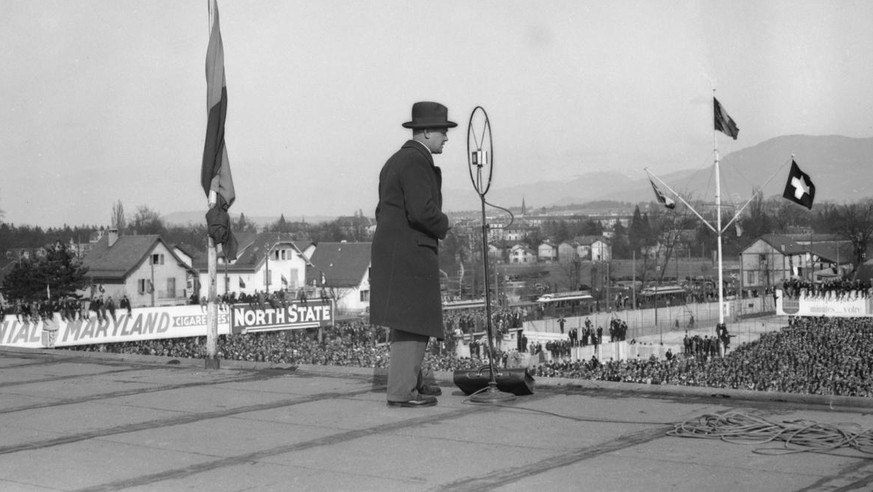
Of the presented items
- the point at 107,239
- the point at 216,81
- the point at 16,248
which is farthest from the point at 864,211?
the point at 216,81

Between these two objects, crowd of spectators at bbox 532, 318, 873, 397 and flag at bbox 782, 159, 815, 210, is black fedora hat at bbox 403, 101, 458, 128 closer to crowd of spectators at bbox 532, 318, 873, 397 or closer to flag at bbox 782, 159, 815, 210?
crowd of spectators at bbox 532, 318, 873, 397

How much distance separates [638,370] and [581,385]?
17.2 m

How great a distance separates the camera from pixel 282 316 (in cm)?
3650

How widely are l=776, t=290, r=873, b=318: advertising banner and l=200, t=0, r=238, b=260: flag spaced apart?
121 ft

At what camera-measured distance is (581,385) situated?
602 cm

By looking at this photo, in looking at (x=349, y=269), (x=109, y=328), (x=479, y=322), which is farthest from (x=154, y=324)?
(x=349, y=269)

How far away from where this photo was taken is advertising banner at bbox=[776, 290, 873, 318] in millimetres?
41094

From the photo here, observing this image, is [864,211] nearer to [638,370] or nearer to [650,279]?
[650,279]

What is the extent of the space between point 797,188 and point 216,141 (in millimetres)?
30607

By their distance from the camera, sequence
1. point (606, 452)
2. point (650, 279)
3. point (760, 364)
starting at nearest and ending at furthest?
point (606, 452) < point (760, 364) < point (650, 279)

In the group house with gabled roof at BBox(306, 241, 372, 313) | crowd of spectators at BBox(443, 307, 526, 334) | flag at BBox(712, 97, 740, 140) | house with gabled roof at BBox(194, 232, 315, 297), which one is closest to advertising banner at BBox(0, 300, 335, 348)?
crowd of spectators at BBox(443, 307, 526, 334)

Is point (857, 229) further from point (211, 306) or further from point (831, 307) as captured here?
point (211, 306)

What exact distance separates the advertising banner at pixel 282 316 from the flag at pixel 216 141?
25.6 m

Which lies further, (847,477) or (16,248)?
(16,248)
